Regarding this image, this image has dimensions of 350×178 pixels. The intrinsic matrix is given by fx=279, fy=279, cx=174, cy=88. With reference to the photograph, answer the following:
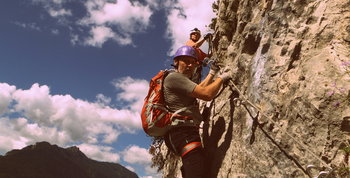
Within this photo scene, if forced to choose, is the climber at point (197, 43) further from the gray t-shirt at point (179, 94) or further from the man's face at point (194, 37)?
the gray t-shirt at point (179, 94)

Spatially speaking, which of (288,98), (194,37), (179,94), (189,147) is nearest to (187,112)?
(179,94)

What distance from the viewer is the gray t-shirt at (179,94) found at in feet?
18.5

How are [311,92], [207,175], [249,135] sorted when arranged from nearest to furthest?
[311,92]
[249,135]
[207,175]

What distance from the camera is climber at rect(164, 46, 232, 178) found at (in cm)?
545

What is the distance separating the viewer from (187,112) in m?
5.79

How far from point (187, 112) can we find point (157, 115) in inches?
24.5

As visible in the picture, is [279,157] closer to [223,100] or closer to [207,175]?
[207,175]

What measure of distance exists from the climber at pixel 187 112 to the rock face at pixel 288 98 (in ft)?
1.95

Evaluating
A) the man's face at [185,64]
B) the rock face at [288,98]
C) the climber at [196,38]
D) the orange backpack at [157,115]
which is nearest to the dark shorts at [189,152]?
the orange backpack at [157,115]

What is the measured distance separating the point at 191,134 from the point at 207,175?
1.09 meters

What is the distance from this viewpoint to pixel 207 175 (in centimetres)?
608

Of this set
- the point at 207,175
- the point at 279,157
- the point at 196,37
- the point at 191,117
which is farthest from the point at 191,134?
the point at 196,37

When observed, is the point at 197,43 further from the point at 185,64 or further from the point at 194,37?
the point at 185,64

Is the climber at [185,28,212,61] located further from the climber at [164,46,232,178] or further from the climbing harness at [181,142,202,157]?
the climbing harness at [181,142,202,157]
